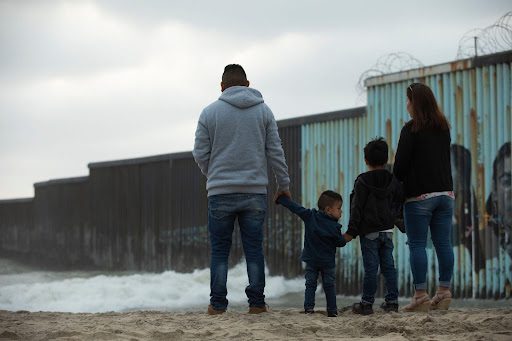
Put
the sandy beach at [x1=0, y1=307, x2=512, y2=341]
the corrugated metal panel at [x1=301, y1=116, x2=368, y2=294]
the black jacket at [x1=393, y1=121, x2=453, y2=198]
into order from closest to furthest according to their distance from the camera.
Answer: the sandy beach at [x1=0, y1=307, x2=512, y2=341] → the black jacket at [x1=393, y1=121, x2=453, y2=198] → the corrugated metal panel at [x1=301, y1=116, x2=368, y2=294]

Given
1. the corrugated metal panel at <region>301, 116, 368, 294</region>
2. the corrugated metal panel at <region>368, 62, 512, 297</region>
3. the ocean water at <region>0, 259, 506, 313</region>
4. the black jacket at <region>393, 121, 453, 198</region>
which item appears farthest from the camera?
the corrugated metal panel at <region>301, 116, 368, 294</region>

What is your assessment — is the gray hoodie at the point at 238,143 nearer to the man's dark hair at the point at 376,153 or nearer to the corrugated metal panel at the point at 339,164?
the man's dark hair at the point at 376,153

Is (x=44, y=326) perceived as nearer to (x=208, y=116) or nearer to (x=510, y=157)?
(x=208, y=116)

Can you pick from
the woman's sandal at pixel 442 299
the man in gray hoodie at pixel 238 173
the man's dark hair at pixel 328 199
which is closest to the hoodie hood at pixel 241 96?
the man in gray hoodie at pixel 238 173

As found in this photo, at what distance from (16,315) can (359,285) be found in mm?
7880

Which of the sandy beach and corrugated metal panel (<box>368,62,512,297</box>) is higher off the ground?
corrugated metal panel (<box>368,62,512,297</box>)

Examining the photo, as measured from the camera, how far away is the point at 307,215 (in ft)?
22.5

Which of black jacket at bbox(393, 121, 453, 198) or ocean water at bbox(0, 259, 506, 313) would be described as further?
ocean water at bbox(0, 259, 506, 313)

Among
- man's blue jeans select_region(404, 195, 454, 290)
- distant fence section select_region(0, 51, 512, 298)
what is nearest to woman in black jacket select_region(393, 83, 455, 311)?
man's blue jeans select_region(404, 195, 454, 290)

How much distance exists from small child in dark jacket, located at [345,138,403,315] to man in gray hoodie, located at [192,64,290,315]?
619 mm

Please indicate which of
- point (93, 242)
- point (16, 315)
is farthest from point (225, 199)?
point (93, 242)

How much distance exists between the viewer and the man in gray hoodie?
6766 millimetres

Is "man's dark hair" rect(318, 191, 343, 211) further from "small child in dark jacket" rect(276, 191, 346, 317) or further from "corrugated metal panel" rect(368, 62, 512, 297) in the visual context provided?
"corrugated metal panel" rect(368, 62, 512, 297)

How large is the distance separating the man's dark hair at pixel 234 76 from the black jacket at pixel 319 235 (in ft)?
3.33
